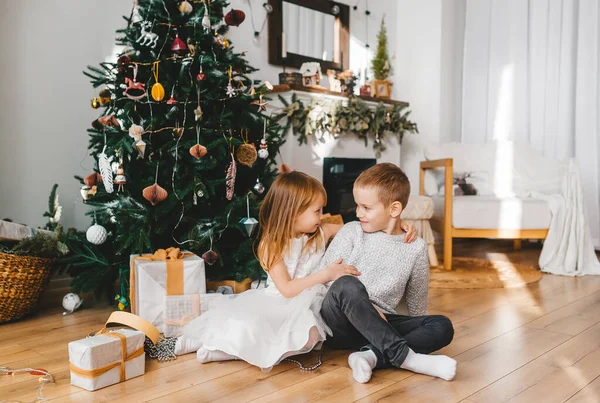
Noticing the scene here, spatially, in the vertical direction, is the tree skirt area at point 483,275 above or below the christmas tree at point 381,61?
below

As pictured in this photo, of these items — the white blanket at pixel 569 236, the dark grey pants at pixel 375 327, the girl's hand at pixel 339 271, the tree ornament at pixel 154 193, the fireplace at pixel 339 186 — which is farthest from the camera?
the fireplace at pixel 339 186

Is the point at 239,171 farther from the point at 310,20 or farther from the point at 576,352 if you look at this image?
the point at 310,20

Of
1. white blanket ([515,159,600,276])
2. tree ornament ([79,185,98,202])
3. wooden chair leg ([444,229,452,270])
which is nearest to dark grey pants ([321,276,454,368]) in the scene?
tree ornament ([79,185,98,202])

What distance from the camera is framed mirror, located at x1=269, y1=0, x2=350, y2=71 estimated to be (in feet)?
12.8

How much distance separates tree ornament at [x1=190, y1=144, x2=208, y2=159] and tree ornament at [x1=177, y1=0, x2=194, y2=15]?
605mm

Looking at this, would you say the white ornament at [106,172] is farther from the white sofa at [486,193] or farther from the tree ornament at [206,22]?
the white sofa at [486,193]

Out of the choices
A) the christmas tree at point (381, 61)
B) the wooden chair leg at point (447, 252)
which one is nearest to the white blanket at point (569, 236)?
the wooden chair leg at point (447, 252)

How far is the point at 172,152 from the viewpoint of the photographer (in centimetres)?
233

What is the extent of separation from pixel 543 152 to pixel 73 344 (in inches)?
154

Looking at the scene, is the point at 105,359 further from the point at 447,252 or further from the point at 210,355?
the point at 447,252

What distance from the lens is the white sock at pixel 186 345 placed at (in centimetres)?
185

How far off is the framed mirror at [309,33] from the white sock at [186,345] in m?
2.43

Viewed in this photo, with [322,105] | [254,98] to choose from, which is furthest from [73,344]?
[322,105]

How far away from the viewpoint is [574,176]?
11.3ft
